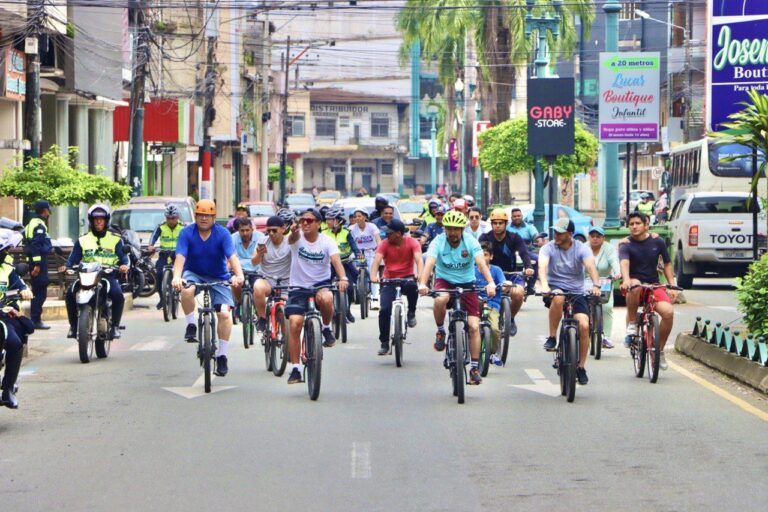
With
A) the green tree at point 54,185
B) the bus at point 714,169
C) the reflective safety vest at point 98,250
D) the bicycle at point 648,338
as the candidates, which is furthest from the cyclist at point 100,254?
the bus at point 714,169

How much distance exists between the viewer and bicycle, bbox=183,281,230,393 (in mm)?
13750

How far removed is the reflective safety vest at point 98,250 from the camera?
675 inches

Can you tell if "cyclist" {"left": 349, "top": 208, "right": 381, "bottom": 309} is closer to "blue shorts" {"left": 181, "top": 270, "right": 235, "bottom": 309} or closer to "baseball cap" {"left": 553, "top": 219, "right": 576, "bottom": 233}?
"baseball cap" {"left": 553, "top": 219, "right": 576, "bottom": 233}

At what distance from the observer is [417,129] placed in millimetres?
122312

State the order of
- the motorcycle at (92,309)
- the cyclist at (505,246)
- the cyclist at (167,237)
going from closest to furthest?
1. the motorcycle at (92,309)
2. the cyclist at (505,246)
3. the cyclist at (167,237)

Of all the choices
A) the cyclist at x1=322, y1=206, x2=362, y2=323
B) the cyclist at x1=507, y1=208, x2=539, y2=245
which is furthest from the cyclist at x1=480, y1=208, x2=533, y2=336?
the cyclist at x1=507, y1=208, x2=539, y2=245

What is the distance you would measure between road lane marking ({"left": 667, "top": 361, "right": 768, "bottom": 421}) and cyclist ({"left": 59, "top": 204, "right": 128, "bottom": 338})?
6.40 meters

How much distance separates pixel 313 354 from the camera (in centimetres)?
1325

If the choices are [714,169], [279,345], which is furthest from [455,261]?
[714,169]

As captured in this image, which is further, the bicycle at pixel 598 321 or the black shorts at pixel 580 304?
the bicycle at pixel 598 321

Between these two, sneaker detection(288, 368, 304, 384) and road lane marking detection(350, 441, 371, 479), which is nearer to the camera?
road lane marking detection(350, 441, 371, 479)

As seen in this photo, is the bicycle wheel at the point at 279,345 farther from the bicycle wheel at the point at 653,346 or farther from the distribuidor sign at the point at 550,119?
the distribuidor sign at the point at 550,119

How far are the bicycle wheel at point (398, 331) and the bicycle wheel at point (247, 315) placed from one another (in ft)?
8.25

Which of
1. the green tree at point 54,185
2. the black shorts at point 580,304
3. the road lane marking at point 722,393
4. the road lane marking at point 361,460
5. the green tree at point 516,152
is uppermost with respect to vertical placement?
the green tree at point 516,152
